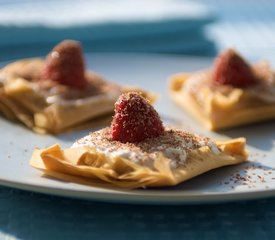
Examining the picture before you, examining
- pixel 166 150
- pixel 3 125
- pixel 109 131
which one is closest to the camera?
pixel 166 150

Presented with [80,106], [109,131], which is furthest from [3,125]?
[109,131]

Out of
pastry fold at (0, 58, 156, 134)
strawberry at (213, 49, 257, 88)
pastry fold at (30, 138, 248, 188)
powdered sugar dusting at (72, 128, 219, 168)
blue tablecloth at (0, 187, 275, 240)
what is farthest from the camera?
strawberry at (213, 49, 257, 88)

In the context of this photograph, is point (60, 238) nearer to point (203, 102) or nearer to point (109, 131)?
point (109, 131)

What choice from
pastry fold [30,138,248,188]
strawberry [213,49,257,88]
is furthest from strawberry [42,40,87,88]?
pastry fold [30,138,248,188]

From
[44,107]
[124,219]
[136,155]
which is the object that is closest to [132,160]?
[136,155]

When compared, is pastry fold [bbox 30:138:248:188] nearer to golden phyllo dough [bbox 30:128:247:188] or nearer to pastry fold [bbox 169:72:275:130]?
golden phyllo dough [bbox 30:128:247:188]

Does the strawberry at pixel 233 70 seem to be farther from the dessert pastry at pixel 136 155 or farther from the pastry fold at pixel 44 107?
the dessert pastry at pixel 136 155
